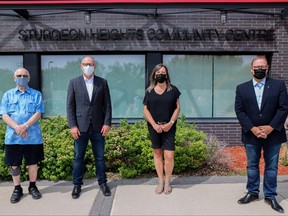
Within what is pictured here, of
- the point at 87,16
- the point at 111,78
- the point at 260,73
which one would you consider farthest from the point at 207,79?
the point at 260,73

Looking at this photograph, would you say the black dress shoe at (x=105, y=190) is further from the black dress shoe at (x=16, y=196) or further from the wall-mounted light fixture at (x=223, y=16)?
the wall-mounted light fixture at (x=223, y=16)

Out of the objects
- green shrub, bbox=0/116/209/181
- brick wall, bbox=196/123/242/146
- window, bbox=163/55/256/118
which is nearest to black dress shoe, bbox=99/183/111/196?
green shrub, bbox=0/116/209/181

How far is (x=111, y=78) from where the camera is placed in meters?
8.55

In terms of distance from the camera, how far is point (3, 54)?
8367 mm

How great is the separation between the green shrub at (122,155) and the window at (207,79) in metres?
2.74

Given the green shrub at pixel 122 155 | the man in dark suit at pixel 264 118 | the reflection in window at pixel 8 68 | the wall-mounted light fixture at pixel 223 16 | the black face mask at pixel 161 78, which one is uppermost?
the wall-mounted light fixture at pixel 223 16

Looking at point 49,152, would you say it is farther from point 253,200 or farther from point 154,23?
point 154,23

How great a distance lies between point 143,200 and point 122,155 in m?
1.35

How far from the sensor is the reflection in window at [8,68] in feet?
27.8

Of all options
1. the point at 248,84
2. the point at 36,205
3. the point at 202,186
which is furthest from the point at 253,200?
the point at 36,205

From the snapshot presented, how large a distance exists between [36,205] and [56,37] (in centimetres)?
491

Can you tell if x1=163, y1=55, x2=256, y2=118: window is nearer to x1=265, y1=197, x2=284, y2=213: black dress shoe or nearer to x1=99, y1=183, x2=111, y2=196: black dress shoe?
x1=99, y1=183, x2=111, y2=196: black dress shoe

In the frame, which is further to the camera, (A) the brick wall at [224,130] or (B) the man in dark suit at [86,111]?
Result: (A) the brick wall at [224,130]

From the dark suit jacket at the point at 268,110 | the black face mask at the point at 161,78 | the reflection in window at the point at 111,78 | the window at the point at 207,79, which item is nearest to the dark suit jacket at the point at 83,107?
the black face mask at the point at 161,78
